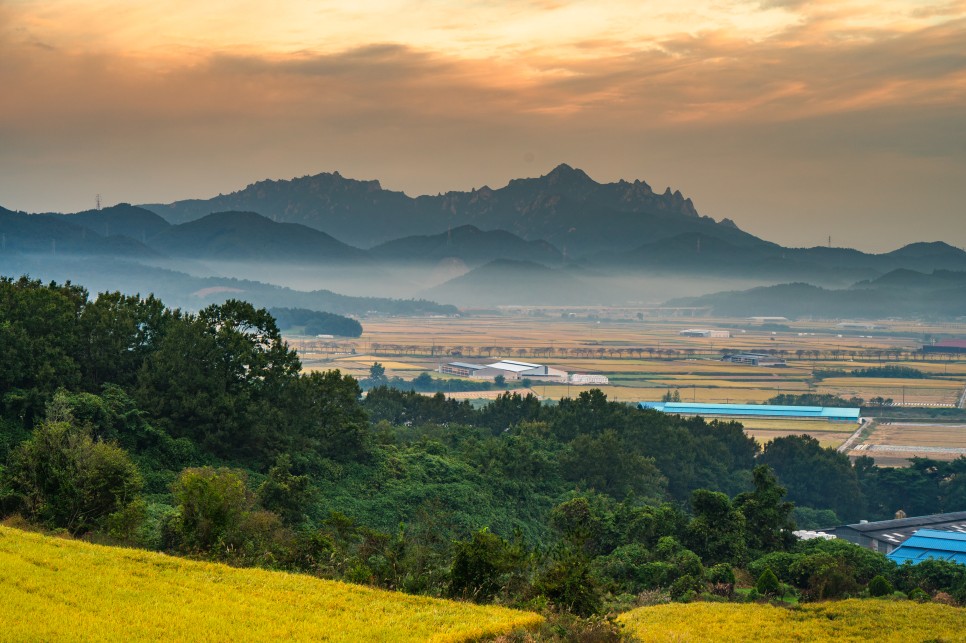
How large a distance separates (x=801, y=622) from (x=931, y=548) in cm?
2616

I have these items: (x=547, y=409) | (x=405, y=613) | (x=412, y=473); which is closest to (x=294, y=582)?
(x=405, y=613)

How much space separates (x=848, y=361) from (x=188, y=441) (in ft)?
513

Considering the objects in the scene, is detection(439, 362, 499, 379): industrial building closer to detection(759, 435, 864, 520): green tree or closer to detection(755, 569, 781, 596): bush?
detection(759, 435, 864, 520): green tree

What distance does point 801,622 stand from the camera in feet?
89.1

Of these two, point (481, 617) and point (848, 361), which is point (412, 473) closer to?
point (481, 617)

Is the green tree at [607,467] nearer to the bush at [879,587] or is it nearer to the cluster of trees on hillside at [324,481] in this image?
the cluster of trees on hillside at [324,481]

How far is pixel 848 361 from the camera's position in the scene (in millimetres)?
181000

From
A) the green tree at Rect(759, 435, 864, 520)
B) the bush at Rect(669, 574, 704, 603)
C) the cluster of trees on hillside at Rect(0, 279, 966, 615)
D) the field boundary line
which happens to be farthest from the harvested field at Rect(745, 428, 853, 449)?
the bush at Rect(669, 574, 704, 603)

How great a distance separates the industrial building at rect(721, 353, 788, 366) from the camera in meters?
174

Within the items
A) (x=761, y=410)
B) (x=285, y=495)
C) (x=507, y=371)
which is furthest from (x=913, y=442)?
(x=285, y=495)

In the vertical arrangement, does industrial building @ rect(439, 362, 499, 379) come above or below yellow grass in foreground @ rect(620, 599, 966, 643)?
below

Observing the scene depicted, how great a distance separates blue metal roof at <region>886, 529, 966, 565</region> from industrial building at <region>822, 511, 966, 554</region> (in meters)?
2.28

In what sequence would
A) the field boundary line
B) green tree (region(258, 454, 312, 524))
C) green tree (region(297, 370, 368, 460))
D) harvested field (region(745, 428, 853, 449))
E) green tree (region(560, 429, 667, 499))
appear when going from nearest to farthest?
green tree (region(258, 454, 312, 524)) → green tree (region(297, 370, 368, 460)) → green tree (region(560, 429, 667, 499)) → the field boundary line → harvested field (region(745, 428, 853, 449))

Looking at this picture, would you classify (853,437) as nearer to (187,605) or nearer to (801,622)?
(801,622)
